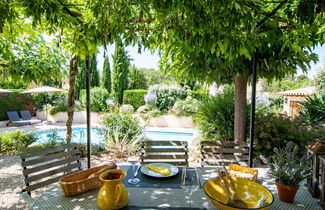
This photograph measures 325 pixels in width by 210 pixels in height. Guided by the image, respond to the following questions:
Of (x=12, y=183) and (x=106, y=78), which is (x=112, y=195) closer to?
(x=12, y=183)

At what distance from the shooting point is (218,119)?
454 centimetres

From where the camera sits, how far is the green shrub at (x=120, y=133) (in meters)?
4.76

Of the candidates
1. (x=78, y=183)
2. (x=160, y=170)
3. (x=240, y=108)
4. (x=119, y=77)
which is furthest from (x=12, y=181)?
(x=119, y=77)

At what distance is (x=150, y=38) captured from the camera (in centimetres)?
232

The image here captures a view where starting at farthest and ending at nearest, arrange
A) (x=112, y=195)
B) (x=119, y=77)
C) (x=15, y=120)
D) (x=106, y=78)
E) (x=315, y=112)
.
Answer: (x=106, y=78), (x=119, y=77), (x=15, y=120), (x=315, y=112), (x=112, y=195)

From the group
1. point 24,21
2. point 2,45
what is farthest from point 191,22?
point 2,45

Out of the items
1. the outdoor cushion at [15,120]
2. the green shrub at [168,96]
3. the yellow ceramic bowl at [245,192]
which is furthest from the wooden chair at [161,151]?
the outdoor cushion at [15,120]

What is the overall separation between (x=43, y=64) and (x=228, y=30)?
7.49ft

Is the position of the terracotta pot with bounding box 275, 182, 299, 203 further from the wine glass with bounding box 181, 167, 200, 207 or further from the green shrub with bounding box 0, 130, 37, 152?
the green shrub with bounding box 0, 130, 37, 152

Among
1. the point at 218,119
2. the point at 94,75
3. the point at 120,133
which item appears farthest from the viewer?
the point at 94,75

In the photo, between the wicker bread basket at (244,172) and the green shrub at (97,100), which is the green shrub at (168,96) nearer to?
the green shrub at (97,100)

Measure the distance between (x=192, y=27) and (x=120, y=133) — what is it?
3857 mm

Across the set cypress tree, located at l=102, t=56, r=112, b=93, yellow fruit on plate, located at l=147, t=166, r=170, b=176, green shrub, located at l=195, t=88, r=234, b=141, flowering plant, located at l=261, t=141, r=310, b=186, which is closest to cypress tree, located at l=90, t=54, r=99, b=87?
cypress tree, located at l=102, t=56, r=112, b=93

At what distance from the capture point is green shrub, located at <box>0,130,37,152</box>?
202 inches
